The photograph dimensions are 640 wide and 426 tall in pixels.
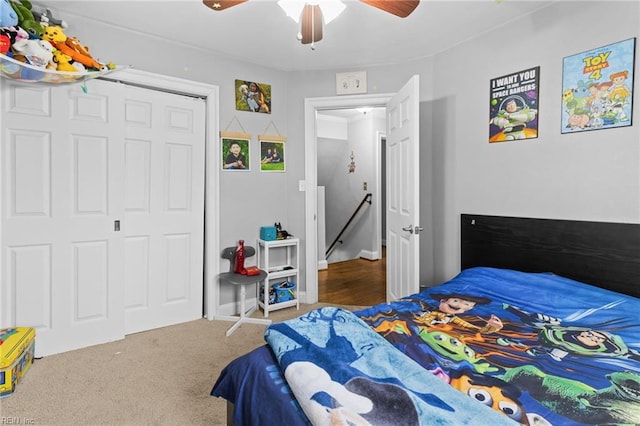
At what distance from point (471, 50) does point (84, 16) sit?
2.95 metres

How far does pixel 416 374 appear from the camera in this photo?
3.36ft

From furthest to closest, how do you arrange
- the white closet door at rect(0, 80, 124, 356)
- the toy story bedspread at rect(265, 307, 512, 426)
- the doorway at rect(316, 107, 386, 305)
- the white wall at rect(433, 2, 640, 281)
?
1. the doorway at rect(316, 107, 386, 305)
2. the white closet door at rect(0, 80, 124, 356)
3. the white wall at rect(433, 2, 640, 281)
4. the toy story bedspread at rect(265, 307, 512, 426)

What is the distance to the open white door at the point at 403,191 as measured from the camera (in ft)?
8.23

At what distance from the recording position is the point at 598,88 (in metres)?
1.96

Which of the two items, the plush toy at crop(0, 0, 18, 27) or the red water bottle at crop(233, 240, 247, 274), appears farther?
the red water bottle at crop(233, 240, 247, 274)

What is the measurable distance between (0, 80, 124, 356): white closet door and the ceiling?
537 millimetres

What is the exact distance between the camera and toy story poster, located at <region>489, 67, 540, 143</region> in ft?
7.50

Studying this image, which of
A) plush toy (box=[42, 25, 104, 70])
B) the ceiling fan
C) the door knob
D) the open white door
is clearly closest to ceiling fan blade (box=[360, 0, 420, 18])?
the ceiling fan

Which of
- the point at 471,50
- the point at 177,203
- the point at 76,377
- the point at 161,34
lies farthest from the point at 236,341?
the point at 471,50

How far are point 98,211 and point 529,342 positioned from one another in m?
2.81

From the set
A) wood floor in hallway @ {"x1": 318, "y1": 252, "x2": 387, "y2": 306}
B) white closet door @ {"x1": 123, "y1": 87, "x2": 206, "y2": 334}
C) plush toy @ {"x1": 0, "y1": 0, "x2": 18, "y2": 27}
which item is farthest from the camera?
wood floor in hallway @ {"x1": 318, "y1": 252, "x2": 387, "y2": 306}

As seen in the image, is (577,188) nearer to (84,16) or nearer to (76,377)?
(76,377)

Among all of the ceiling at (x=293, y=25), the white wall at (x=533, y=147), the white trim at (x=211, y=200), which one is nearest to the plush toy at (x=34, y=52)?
the ceiling at (x=293, y=25)

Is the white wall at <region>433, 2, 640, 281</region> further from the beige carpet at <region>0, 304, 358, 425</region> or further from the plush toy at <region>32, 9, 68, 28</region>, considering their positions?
the plush toy at <region>32, 9, 68, 28</region>
